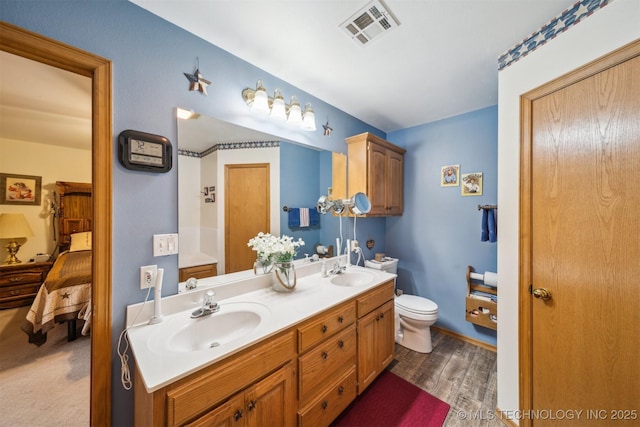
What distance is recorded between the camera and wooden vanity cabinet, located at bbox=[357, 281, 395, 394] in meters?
1.52

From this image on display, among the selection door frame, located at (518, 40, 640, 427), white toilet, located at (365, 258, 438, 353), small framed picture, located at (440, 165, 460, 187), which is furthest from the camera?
small framed picture, located at (440, 165, 460, 187)

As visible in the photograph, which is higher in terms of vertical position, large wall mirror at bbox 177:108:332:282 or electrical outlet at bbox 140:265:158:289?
large wall mirror at bbox 177:108:332:282

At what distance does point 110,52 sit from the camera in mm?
1013

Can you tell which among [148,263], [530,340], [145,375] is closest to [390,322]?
[530,340]

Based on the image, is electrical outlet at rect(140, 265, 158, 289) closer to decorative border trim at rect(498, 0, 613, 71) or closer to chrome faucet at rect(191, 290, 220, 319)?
chrome faucet at rect(191, 290, 220, 319)

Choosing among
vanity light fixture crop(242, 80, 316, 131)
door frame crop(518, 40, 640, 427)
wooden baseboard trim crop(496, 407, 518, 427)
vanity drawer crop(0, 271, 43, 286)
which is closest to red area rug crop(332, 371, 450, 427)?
wooden baseboard trim crop(496, 407, 518, 427)

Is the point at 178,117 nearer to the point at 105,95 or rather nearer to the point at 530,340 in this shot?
the point at 105,95

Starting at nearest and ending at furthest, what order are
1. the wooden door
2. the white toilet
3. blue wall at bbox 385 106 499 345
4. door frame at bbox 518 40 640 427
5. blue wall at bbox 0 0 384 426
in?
blue wall at bbox 0 0 384 426 < door frame at bbox 518 40 640 427 < the wooden door < the white toilet < blue wall at bbox 385 106 499 345

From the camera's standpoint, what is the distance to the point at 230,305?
1.26 m

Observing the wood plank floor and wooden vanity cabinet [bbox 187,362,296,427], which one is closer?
wooden vanity cabinet [bbox 187,362,296,427]

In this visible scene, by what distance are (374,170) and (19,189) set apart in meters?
4.63

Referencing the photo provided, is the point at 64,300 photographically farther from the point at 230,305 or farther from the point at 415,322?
the point at 415,322

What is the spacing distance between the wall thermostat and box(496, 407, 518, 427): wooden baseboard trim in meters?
2.61

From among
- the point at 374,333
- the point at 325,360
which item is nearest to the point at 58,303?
the point at 325,360
